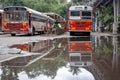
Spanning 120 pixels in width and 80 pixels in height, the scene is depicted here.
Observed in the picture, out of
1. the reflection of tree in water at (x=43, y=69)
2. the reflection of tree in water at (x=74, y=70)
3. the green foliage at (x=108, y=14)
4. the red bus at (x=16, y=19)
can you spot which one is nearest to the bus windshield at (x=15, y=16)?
the red bus at (x=16, y=19)

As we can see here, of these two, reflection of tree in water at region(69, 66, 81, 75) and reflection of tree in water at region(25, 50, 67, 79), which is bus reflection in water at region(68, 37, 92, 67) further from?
reflection of tree in water at region(69, 66, 81, 75)

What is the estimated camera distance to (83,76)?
8148mm

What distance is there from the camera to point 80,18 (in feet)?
121

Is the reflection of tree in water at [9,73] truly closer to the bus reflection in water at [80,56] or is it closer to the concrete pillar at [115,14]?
the bus reflection in water at [80,56]

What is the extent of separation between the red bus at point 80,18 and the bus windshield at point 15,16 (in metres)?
5.06

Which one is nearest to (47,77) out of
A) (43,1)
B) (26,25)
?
(26,25)

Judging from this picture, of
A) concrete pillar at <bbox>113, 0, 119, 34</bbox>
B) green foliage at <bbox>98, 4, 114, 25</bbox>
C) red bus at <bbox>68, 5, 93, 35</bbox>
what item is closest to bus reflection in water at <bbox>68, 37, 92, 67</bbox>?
red bus at <bbox>68, 5, 93, 35</bbox>

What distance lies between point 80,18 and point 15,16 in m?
7.01

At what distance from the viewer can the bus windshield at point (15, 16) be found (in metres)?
35.6

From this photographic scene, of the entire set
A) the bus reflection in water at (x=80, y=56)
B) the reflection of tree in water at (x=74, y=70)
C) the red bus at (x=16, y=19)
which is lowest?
the reflection of tree in water at (x=74, y=70)

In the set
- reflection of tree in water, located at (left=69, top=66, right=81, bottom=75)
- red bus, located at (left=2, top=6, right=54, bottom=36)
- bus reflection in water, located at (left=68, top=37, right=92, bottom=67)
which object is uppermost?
red bus, located at (left=2, top=6, right=54, bottom=36)

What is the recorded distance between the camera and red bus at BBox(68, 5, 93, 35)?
120 feet

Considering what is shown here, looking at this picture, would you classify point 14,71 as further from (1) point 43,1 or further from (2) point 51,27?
(1) point 43,1

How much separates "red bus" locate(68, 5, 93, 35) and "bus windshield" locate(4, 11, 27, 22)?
506 centimetres
